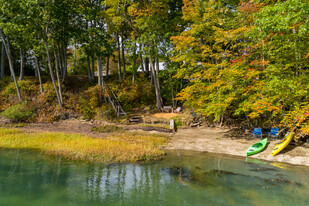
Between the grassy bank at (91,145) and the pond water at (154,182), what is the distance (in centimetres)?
83

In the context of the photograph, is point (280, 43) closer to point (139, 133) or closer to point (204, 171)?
point (204, 171)

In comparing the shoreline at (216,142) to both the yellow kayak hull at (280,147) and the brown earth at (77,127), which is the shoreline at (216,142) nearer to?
the brown earth at (77,127)

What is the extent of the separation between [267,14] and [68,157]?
14.1m

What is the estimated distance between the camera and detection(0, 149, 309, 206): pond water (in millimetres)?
7531

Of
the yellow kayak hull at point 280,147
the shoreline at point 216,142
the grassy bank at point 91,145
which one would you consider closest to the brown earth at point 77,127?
the shoreline at point 216,142

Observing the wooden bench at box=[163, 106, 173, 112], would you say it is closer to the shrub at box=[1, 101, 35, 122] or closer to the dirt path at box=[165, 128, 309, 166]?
the dirt path at box=[165, 128, 309, 166]

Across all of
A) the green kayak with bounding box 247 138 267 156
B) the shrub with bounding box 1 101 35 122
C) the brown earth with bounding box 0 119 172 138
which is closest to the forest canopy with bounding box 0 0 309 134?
the green kayak with bounding box 247 138 267 156

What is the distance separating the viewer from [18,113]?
69.7 feet

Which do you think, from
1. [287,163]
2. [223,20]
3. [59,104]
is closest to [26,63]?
[59,104]

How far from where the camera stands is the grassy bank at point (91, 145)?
11945mm

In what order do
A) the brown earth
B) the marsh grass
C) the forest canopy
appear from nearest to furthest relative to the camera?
1. the forest canopy
2. the brown earth
3. the marsh grass

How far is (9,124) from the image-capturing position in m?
20.0

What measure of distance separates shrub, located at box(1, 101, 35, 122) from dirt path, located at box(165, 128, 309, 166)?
16053 millimetres

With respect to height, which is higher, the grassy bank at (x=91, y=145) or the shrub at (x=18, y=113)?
the shrub at (x=18, y=113)
